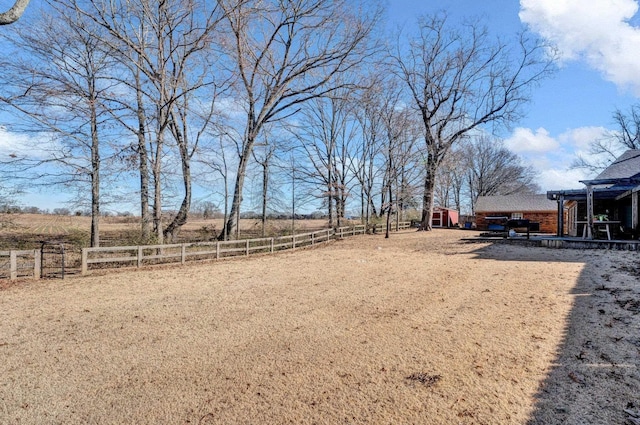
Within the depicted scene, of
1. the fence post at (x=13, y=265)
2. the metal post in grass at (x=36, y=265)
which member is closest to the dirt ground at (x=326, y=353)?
the fence post at (x=13, y=265)

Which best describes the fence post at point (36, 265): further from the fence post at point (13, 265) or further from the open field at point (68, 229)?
the open field at point (68, 229)

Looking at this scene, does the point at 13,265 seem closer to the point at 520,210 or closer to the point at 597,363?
the point at 597,363

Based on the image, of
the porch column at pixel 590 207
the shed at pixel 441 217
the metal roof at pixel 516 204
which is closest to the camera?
the porch column at pixel 590 207

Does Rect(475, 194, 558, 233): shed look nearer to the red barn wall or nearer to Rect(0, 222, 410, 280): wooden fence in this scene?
the red barn wall

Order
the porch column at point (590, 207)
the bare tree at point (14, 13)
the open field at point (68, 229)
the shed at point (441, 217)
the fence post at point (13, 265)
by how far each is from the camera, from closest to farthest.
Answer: the bare tree at point (14, 13) → the fence post at point (13, 265) → the open field at point (68, 229) → the porch column at point (590, 207) → the shed at point (441, 217)

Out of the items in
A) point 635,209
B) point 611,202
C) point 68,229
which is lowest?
point 68,229

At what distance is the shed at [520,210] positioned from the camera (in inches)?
1196

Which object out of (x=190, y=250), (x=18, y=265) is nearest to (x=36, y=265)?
(x=18, y=265)

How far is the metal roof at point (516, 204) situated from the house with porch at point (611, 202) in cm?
1120

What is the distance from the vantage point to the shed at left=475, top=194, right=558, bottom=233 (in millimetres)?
30375

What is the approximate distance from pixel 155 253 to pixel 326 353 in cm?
973

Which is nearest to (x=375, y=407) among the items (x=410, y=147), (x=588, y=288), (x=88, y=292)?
(x=588, y=288)

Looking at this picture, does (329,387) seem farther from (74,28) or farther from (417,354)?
(74,28)

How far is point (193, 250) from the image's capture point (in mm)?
12883
